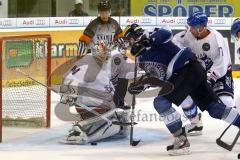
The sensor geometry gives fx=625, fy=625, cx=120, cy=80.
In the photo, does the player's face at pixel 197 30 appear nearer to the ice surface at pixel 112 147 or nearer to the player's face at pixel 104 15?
the ice surface at pixel 112 147

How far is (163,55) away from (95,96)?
2.23 ft

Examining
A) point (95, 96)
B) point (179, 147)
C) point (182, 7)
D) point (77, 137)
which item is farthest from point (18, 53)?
point (182, 7)

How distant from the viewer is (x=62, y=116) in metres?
5.05

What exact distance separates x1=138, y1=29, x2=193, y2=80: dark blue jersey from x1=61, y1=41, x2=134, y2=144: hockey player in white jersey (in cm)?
45

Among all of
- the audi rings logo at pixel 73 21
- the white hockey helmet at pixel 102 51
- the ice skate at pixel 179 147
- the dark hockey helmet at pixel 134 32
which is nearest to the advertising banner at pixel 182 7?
the audi rings logo at pixel 73 21

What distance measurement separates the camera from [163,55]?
3902mm

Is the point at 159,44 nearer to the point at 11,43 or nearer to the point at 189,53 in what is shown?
the point at 189,53

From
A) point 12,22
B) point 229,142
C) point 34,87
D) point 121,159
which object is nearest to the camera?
point 121,159

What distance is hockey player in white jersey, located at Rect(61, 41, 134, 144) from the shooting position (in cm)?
423

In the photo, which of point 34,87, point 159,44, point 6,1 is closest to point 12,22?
point 6,1

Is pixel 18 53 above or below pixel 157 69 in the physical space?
above

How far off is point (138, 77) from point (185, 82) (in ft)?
2.29

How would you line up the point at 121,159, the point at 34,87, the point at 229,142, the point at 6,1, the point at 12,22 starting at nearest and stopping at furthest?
the point at 121,159 < the point at 229,142 < the point at 34,87 < the point at 12,22 < the point at 6,1

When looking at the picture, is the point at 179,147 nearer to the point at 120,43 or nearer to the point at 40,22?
the point at 120,43
